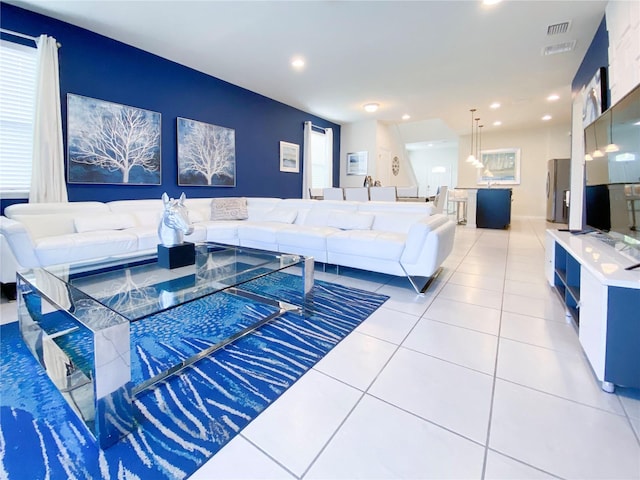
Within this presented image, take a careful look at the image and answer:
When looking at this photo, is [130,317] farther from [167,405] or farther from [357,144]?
[357,144]

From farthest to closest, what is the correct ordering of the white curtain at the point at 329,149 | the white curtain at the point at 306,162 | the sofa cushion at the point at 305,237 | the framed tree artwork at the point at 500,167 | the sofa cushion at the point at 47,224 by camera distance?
the framed tree artwork at the point at 500,167, the white curtain at the point at 329,149, the white curtain at the point at 306,162, the sofa cushion at the point at 305,237, the sofa cushion at the point at 47,224

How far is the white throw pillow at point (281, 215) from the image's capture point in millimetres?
4195

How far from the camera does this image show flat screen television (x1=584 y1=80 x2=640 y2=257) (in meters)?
1.62

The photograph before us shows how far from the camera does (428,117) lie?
711 centimetres

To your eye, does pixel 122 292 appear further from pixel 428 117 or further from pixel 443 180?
pixel 443 180

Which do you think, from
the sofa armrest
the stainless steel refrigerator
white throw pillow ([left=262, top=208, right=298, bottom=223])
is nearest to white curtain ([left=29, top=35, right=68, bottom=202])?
the sofa armrest

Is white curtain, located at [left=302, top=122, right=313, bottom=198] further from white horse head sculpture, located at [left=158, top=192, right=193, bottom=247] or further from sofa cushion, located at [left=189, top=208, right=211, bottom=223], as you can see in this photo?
white horse head sculpture, located at [left=158, top=192, right=193, bottom=247]

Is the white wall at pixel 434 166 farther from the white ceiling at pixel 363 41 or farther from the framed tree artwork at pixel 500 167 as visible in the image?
the white ceiling at pixel 363 41

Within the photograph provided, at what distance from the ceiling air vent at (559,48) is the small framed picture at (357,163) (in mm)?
4105

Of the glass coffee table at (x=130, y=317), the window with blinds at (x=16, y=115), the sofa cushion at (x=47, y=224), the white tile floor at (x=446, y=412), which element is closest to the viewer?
the white tile floor at (x=446, y=412)

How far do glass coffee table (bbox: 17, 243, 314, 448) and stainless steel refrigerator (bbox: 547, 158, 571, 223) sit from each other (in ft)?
27.0

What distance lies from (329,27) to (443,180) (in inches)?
397

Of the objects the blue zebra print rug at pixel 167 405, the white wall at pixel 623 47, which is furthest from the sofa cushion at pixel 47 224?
the white wall at pixel 623 47

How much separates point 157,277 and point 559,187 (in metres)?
9.40
